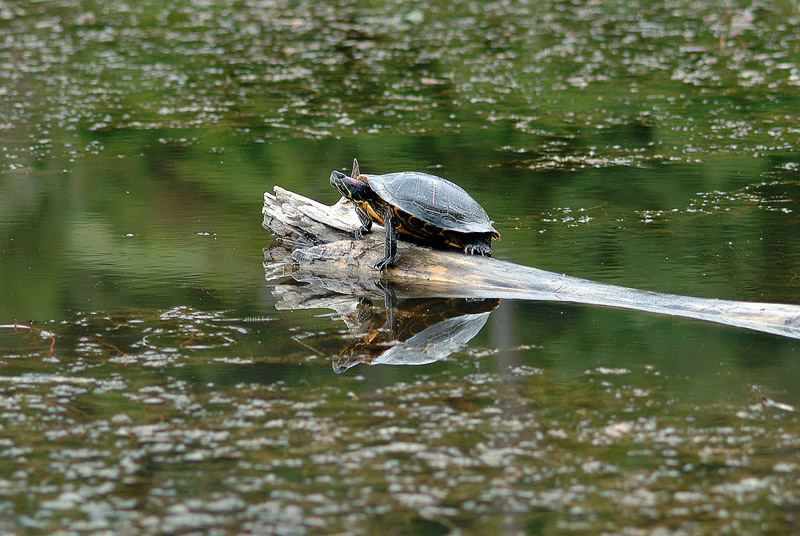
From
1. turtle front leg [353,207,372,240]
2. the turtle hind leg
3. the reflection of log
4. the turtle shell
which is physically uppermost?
the turtle shell

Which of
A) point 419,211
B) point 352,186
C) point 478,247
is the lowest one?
point 478,247

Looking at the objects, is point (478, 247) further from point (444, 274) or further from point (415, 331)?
point (415, 331)

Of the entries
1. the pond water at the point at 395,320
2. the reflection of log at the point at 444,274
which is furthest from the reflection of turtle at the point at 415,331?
the reflection of log at the point at 444,274

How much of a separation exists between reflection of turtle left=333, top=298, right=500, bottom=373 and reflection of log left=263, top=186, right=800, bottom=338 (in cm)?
19

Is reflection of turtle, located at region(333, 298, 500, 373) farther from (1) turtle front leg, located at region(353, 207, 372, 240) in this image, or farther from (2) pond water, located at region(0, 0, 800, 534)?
(1) turtle front leg, located at region(353, 207, 372, 240)

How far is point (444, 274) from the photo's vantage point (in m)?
7.07

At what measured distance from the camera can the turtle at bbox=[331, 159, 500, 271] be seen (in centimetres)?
702

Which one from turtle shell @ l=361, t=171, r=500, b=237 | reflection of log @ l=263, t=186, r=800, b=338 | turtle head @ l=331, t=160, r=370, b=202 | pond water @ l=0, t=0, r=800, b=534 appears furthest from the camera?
turtle head @ l=331, t=160, r=370, b=202

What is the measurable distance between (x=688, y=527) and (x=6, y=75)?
47.0ft

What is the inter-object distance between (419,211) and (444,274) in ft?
1.48

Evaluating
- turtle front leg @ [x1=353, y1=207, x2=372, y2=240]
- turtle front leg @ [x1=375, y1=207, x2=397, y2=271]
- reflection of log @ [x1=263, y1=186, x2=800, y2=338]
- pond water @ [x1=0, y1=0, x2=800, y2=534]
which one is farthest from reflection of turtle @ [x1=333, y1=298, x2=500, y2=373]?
turtle front leg @ [x1=353, y1=207, x2=372, y2=240]

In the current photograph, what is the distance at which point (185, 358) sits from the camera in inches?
219

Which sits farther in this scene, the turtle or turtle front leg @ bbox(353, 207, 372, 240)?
turtle front leg @ bbox(353, 207, 372, 240)

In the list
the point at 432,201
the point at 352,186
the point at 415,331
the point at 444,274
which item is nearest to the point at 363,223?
the point at 352,186
